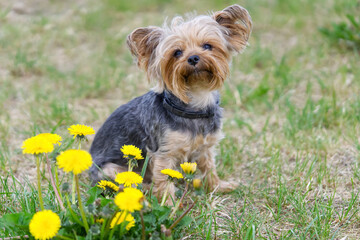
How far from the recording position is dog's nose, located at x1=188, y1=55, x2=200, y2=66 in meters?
3.55

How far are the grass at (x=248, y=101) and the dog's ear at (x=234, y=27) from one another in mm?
1236

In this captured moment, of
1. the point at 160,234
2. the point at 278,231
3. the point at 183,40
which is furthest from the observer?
the point at 183,40

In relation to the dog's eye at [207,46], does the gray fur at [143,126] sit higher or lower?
lower

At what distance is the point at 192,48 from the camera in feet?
12.0

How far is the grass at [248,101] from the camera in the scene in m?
3.50

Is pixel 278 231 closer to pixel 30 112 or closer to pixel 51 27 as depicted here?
pixel 30 112

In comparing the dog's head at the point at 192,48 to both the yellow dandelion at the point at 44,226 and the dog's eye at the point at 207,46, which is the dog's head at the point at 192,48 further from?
the yellow dandelion at the point at 44,226

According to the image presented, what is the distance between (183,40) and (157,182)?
1305mm

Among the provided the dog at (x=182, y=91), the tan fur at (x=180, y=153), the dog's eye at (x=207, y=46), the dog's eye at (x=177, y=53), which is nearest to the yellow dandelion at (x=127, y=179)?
the dog at (x=182, y=91)

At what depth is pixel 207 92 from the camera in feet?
12.8

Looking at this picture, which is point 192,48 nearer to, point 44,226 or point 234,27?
point 234,27

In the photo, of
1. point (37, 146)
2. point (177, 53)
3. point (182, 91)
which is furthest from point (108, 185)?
point (177, 53)

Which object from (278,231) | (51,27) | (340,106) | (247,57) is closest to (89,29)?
(51,27)

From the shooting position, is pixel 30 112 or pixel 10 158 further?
pixel 30 112
